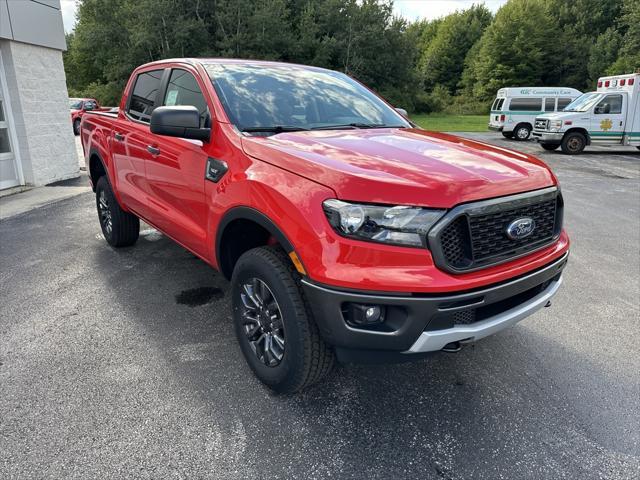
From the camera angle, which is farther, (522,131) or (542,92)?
(522,131)

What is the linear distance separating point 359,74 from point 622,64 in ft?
83.4

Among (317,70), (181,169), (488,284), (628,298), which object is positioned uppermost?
(317,70)

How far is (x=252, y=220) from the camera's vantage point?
2.49m

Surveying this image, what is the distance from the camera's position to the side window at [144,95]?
4027 mm

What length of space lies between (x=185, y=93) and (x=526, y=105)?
21.4 meters

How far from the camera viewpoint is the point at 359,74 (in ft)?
138

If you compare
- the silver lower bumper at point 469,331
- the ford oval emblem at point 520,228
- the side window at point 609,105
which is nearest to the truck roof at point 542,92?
the side window at point 609,105

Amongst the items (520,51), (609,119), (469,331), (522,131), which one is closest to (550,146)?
(609,119)

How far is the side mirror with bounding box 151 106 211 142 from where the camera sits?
8.84ft

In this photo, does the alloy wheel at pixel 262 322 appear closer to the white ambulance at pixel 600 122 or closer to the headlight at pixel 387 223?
the headlight at pixel 387 223

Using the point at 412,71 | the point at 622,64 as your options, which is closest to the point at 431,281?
the point at 412,71

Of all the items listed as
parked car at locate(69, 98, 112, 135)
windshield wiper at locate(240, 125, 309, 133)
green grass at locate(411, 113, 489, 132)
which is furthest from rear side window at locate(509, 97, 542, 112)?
windshield wiper at locate(240, 125, 309, 133)

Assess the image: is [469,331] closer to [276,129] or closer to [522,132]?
[276,129]

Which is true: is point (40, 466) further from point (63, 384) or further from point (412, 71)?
point (412, 71)
